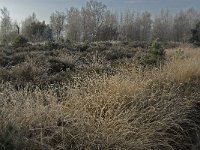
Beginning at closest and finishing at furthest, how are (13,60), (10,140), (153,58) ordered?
(10,140), (153,58), (13,60)

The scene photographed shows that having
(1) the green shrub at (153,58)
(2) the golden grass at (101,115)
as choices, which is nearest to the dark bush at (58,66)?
(1) the green shrub at (153,58)

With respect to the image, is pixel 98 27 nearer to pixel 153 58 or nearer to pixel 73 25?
pixel 73 25

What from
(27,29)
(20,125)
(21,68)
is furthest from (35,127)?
(27,29)

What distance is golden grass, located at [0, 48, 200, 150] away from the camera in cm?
498

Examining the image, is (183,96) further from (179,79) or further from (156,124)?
(156,124)

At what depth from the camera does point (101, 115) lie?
5.76 m

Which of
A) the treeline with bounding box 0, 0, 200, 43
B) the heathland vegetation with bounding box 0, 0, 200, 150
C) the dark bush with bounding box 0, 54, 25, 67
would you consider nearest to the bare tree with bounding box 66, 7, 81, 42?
the treeline with bounding box 0, 0, 200, 43

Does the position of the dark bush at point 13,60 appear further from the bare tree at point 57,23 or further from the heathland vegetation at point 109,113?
the bare tree at point 57,23

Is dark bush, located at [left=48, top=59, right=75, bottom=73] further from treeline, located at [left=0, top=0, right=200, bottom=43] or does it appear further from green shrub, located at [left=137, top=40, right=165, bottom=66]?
treeline, located at [left=0, top=0, right=200, bottom=43]

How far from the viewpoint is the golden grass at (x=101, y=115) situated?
498 centimetres

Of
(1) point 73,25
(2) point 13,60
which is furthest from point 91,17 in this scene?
(2) point 13,60

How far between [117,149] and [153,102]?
72.5 inches

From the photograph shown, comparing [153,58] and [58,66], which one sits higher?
[153,58]

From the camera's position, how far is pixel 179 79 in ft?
28.0
